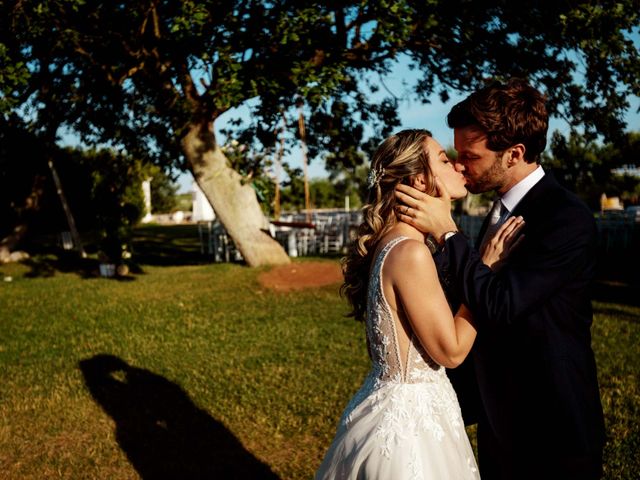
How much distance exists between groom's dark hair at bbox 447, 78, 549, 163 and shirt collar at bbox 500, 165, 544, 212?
15cm

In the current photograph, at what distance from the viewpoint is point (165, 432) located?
5523 mm

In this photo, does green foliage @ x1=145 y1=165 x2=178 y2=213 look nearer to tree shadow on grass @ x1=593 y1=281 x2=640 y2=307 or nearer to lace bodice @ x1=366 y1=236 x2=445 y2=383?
tree shadow on grass @ x1=593 y1=281 x2=640 y2=307

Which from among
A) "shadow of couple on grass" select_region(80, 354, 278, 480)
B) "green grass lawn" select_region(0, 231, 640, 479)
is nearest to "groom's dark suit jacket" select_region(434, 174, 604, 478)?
"green grass lawn" select_region(0, 231, 640, 479)

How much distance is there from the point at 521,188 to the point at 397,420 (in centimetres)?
121

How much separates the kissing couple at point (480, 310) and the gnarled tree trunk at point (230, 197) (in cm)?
1235

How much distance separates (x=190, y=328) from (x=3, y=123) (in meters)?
9.68

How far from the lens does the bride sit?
2332 millimetres

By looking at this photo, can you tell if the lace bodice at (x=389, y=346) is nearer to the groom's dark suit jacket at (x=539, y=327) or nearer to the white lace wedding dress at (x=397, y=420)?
the white lace wedding dress at (x=397, y=420)

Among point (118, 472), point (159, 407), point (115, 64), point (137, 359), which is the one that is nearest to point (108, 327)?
point (137, 359)

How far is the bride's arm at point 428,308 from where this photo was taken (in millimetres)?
2295

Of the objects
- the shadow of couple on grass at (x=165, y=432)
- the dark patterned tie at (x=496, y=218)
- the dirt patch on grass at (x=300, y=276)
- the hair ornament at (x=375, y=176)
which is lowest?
the shadow of couple on grass at (x=165, y=432)

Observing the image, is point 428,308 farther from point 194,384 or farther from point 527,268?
point 194,384

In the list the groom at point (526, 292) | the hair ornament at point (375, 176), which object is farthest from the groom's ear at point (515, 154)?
the hair ornament at point (375, 176)

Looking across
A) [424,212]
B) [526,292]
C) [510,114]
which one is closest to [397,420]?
[526,292]
